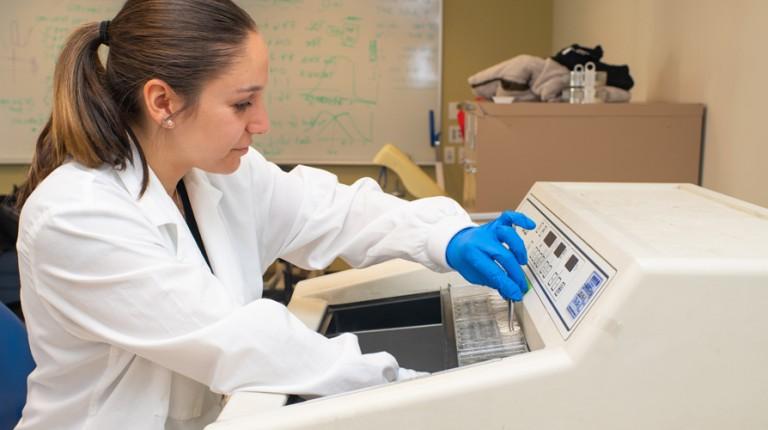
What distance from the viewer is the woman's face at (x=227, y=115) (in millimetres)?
845

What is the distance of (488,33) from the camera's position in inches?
133

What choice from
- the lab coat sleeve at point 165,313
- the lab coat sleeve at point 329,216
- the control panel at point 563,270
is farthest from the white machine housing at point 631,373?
the lab coat sleeve at point 329,216

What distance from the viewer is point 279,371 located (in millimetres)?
737

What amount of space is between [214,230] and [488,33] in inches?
106

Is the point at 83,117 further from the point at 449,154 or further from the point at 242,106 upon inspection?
the point at 449,154

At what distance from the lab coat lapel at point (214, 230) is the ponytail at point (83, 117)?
163mm

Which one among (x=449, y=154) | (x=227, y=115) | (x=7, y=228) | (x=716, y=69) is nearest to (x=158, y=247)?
(x=227, y=115)

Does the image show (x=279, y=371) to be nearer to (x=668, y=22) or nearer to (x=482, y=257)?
(x=482, y=257)

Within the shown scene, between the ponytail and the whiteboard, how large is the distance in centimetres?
252

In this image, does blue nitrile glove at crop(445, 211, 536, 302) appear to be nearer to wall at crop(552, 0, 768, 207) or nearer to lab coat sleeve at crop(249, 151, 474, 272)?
lab coat sleeve at crop(249, 151, 474, 272)

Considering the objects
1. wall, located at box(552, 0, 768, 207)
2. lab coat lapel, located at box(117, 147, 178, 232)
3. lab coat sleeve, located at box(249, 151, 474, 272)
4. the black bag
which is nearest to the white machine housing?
lab coat lapel, located at box(117, 147, 178, 232)

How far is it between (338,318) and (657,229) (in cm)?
54

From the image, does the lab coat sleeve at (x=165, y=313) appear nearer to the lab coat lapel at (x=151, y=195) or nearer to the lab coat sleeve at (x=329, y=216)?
the lab coat lapel at (x=151, y=195)

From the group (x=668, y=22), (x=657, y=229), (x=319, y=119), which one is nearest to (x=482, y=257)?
(x=657, y=229)
